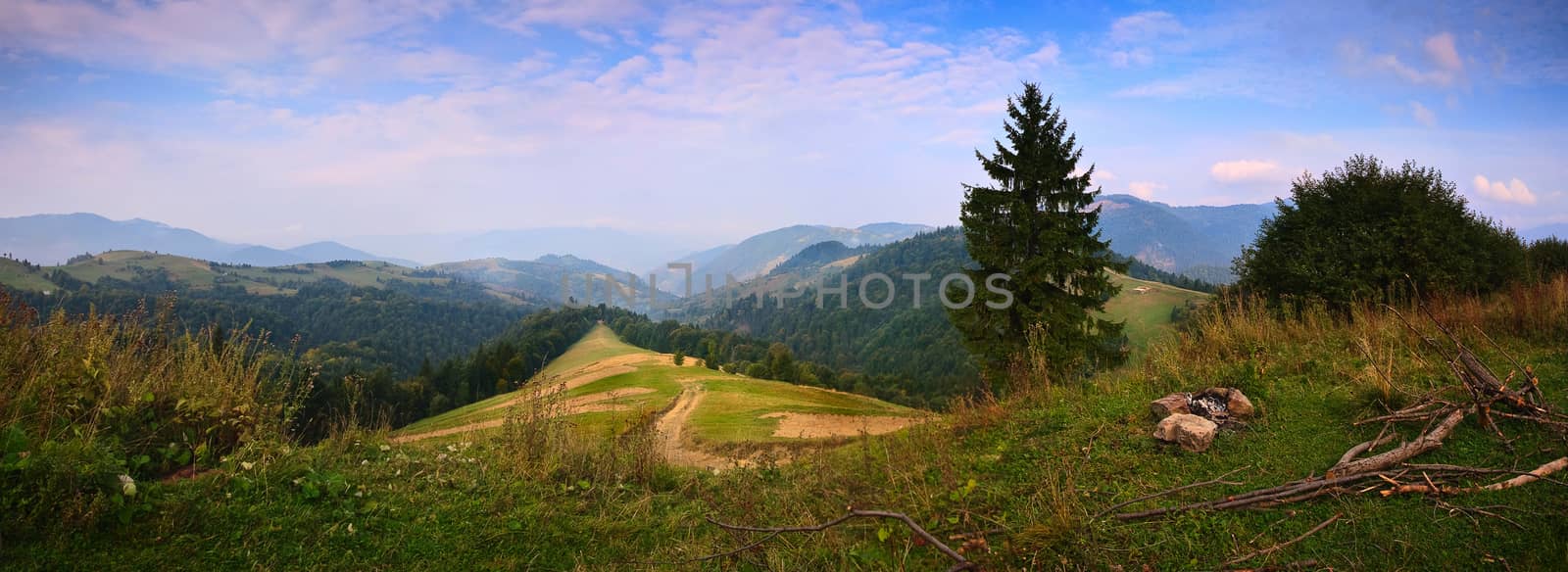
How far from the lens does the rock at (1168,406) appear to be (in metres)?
5.58

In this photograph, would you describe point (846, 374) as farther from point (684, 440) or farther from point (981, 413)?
point (981, 413)

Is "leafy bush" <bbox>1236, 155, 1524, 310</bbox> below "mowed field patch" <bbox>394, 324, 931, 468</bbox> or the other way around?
the other way around

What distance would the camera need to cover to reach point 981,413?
697cm

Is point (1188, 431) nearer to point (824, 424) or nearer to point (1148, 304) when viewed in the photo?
point (824, 424)

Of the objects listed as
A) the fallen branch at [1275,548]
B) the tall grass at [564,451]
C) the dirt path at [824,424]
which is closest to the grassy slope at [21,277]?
the dirt path at [824,424]

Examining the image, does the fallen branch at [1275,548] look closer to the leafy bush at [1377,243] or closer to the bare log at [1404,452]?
the bare log at [1404,452]

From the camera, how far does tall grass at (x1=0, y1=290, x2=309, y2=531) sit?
339 cm

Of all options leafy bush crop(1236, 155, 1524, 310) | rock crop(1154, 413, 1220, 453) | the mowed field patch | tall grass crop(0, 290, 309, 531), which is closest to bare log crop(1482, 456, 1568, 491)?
rock crop(1154, 413, 1220, 453)

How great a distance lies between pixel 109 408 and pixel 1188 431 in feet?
27.4

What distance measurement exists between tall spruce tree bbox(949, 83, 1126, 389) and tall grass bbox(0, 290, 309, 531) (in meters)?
15.2

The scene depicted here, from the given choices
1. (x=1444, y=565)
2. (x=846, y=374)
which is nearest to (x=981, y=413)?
(x=1444, y=565)

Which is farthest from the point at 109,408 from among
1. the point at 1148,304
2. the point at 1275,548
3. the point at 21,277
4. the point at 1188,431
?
the point at 21,277

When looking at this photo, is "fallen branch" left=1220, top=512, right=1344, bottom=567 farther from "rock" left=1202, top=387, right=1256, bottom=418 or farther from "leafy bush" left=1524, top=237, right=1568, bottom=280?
"leafy bush" left=1524, top=237, right=1568, bottom=280

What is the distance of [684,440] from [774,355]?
4888 cm
